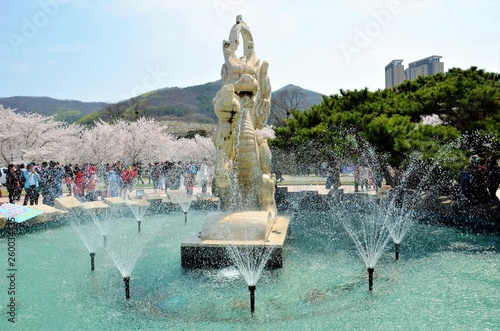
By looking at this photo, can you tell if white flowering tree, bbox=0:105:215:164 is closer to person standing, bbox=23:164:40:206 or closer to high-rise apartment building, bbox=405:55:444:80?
person standing, bbox=23:164:40:206

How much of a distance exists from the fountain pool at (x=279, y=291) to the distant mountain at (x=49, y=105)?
123 m

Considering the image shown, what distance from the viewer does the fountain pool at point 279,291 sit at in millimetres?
4617

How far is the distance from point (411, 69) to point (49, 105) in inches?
5747

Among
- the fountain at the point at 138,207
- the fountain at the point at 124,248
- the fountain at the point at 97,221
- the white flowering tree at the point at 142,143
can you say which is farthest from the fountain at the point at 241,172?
the white flowering tree at the point at 142,143

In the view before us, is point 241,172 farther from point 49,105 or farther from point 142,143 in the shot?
point 49,105

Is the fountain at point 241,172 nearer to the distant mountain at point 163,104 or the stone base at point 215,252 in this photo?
the stone base at point 215,252

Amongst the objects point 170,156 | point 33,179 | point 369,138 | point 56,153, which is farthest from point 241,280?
point 170,156

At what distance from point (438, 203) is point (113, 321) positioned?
10502 millimetres

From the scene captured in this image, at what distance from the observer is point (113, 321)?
4.70m

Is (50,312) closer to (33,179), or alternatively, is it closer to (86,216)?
(86,216)

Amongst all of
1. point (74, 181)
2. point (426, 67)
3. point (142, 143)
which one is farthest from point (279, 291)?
point (142, 143)

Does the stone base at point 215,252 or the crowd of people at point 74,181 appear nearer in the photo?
the stone base at point 215,252

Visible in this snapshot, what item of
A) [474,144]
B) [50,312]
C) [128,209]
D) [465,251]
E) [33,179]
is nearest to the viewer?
[50,312]

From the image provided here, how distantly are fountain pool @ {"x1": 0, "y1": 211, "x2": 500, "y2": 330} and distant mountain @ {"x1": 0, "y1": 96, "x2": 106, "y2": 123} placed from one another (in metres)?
123
